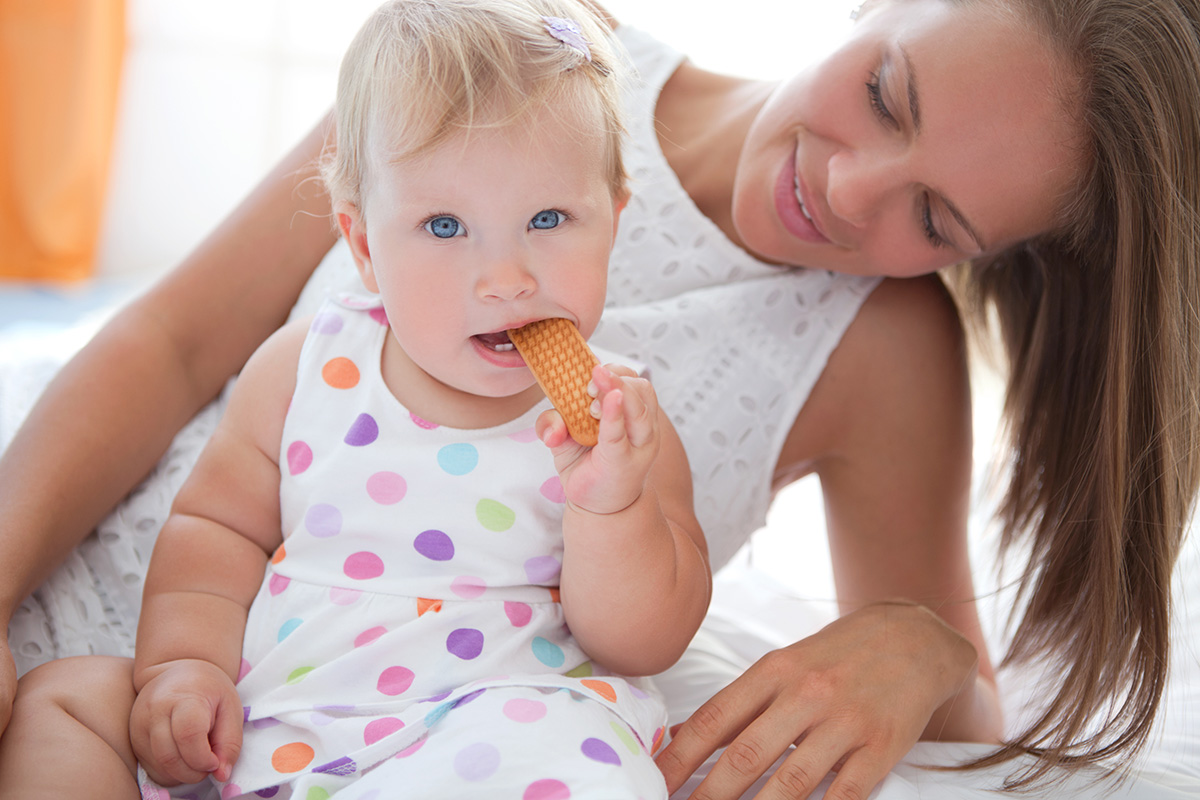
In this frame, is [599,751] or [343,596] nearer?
[599,751]

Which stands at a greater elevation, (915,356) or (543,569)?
(915,356)

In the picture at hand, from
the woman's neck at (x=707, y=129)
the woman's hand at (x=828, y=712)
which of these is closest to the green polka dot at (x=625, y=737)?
the woman's hand at (x=828, y=712)

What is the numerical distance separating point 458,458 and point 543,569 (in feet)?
0.43

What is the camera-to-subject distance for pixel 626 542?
32.9 inches

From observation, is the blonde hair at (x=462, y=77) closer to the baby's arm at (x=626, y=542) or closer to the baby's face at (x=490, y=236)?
the baby's face at (x=490, y=236)

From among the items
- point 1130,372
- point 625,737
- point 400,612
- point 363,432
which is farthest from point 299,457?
point 1130,372

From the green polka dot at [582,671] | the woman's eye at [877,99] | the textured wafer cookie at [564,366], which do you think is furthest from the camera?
the woman's eye at [877,99]

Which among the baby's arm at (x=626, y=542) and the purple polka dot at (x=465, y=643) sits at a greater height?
the baby's arm at (x=626, y=542)

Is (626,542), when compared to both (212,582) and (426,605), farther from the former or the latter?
(212,582)

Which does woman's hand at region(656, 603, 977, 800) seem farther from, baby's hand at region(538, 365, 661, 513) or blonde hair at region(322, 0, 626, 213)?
blonde hair at region(322, 0, 626, 213)

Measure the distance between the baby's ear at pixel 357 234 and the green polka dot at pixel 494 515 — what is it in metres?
0.23

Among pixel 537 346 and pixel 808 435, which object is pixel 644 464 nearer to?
pixel 537 346

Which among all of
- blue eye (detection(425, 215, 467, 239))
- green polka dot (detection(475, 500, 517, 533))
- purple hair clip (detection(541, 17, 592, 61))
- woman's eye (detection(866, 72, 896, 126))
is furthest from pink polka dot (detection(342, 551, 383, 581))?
woman's eye (detection(866, 72, 896, 126))

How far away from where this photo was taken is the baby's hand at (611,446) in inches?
30.6
